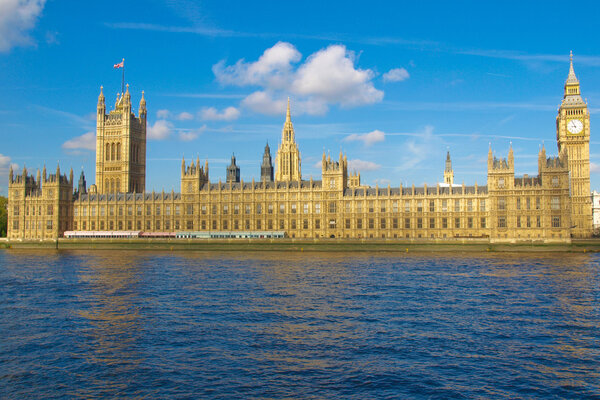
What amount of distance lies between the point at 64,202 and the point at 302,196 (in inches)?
2420

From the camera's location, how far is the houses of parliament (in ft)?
383

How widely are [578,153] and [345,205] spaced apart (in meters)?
61.9

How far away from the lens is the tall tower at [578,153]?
138000 mm

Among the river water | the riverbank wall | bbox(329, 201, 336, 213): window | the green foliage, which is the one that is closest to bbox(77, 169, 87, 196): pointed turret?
the green foliage

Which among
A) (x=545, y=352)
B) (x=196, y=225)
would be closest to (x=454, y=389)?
(x=545, y=352)

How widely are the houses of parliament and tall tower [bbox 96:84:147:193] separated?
11965mm

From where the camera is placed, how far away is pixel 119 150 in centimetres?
17112

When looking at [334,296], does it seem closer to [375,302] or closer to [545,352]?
[375,302]

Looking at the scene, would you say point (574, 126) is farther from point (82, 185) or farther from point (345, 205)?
point (82, 185)

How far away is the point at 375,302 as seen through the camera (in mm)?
47562

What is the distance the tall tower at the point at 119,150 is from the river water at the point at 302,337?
357 feet

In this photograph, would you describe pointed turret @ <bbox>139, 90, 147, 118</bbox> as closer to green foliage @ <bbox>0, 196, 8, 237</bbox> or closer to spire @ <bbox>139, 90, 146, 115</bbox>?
spire @ <bbox>139, 90, 146, 115</bbox>

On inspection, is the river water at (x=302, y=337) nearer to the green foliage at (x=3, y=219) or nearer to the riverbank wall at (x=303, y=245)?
the riverbank wall at (x=303, y=245)

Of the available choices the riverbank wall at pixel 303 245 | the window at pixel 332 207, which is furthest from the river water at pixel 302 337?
the window at pixel 332 207
